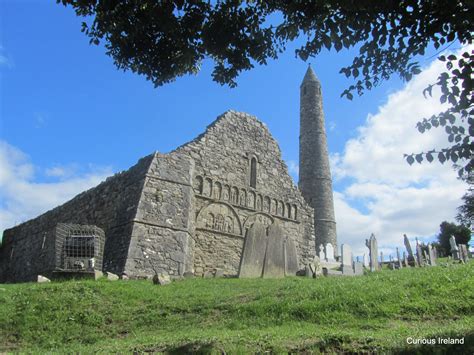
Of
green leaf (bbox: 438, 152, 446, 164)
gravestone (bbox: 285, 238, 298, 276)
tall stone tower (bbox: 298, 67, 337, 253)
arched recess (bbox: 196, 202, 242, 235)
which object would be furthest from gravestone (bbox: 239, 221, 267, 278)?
tall stone tower (bbox: 298, 67, 337, 253)

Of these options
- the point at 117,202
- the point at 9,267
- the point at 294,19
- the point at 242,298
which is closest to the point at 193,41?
the point at 294,19

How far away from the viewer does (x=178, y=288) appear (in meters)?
11.0

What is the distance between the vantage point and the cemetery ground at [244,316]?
6250 millimetres

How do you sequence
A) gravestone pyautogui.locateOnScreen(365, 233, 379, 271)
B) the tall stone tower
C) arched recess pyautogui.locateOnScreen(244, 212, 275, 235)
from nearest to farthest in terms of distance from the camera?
gravestone pyautogui.locateOnScreen(365, 233, 379, 271) < arched recess pyautogui.locateOnScreen(244, 212, 275, 235) < the tall stone tower

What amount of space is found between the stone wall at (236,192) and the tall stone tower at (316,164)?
7.96 metres

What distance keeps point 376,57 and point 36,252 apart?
18.2m

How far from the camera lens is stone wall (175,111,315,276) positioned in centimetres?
1753

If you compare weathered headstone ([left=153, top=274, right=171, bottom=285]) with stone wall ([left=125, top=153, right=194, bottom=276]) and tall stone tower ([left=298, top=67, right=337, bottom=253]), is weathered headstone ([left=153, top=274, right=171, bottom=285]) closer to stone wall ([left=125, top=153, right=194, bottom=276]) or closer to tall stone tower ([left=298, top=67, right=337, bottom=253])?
stone wall ([left=125, top=153, right=194, bottom=276])

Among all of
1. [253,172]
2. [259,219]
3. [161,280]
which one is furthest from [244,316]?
[253,172]

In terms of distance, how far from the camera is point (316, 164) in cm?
3072

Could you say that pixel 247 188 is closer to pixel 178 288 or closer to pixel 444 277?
pixel 178 288

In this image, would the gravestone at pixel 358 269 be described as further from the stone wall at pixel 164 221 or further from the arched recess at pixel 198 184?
the arched recess at pixel 198 184

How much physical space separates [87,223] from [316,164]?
17323 mm

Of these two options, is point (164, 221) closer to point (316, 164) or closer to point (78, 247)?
point (78, 247)
